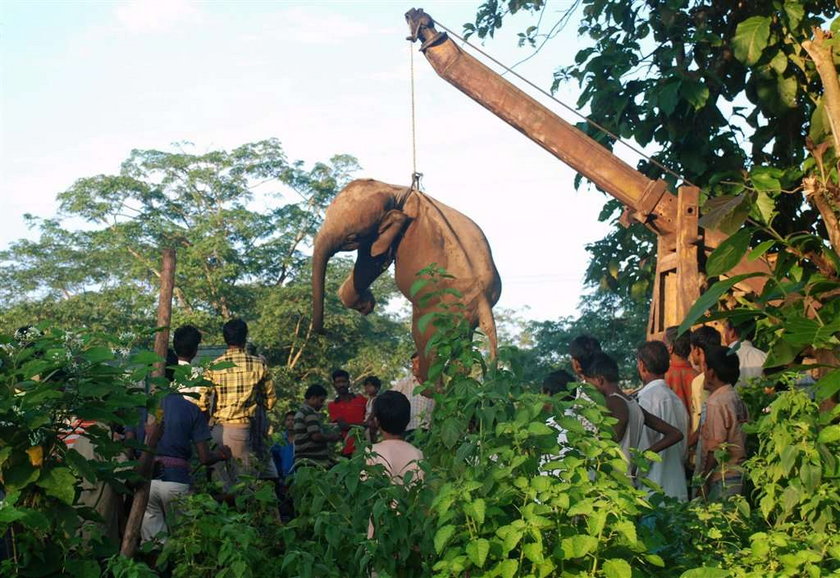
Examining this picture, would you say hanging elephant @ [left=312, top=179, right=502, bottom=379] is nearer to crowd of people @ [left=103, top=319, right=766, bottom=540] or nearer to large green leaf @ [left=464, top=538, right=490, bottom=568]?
crowd of people @ [left=103, top=319, right=766, bottom=540]

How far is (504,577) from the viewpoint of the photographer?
3.10m

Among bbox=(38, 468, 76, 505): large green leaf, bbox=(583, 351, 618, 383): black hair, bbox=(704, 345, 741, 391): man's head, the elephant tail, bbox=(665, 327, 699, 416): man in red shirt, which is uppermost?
the elephant tail

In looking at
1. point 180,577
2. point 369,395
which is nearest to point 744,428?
point 180,577

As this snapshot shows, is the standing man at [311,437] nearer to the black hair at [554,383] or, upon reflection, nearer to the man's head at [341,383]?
the man's head at [341,383]

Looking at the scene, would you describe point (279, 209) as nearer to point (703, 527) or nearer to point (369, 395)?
point (369, 395)

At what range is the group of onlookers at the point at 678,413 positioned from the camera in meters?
5.32

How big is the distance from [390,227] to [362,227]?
207 millimetres

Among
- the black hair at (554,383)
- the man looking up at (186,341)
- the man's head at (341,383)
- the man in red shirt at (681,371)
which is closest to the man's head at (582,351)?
the black hair at (554,383)

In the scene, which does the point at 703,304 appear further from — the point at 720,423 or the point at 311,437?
the point at 311,437

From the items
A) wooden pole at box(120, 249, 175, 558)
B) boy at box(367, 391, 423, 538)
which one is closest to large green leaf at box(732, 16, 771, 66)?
boy at box(367, 391, 423, 538)

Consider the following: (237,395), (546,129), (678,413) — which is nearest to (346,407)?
(546,129)

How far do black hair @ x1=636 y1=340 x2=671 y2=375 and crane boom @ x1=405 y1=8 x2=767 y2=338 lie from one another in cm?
186

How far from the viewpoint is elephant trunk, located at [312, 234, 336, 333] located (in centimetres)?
882

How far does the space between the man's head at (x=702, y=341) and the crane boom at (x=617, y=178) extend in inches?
79.8
